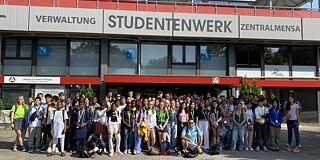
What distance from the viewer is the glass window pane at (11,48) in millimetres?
17516

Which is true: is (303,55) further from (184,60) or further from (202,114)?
(202,114)

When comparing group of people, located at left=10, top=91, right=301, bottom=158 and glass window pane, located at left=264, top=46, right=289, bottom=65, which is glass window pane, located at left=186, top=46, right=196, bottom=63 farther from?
group of people, located at left=10, top=91, right=301, bottom=158

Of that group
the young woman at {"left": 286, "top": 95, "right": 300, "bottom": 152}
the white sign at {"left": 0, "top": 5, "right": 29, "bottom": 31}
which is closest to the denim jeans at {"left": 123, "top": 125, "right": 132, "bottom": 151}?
the young woman at {"left": 286, "top": 95, "right": 300, "bottom": 152}

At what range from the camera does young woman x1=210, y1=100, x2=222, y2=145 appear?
Result: 9805mm

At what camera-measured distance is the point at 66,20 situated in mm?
16672

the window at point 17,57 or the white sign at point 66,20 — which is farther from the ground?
the white sign at point 66,20

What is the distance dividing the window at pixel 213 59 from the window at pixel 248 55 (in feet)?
3.29

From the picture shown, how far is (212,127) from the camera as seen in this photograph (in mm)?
9875

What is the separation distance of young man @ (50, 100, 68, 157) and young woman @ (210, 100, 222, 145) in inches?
187

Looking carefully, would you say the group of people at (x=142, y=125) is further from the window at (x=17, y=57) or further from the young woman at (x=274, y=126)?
the window at (x=17, y=57)

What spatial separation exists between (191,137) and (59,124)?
414 cm

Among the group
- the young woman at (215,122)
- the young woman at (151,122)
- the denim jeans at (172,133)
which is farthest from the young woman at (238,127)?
the young woman at (151,122)

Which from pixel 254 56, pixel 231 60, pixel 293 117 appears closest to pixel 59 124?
pixel 293 117

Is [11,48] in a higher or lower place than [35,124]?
higher
